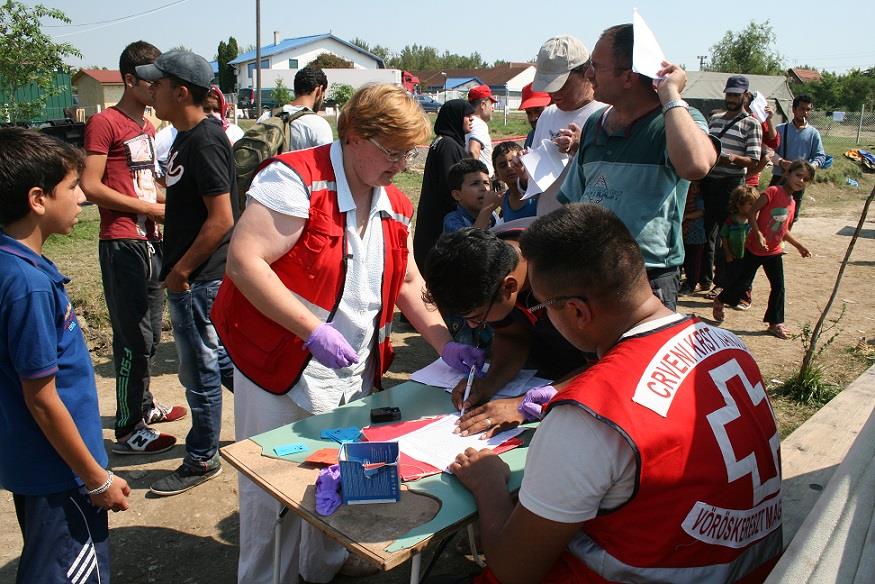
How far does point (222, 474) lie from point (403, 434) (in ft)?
6.13

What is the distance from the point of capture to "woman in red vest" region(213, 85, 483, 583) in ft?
7.32

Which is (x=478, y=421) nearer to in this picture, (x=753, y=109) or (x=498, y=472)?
(x=498, y=472)

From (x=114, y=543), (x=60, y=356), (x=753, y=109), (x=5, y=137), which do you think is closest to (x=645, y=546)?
(x=60, y=356)

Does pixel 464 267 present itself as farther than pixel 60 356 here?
Yes

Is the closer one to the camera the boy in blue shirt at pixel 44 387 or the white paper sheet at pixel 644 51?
the boy in blue shirt at pixel 44 387

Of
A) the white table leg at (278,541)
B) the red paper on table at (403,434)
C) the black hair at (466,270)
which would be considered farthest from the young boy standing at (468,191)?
the white table leg at (278,541)

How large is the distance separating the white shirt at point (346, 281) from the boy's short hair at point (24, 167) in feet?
1.80

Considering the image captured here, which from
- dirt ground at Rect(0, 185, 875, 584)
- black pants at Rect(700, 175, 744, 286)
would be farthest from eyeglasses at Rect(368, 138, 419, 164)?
black pants at Rect(700, 175, 744, 286)

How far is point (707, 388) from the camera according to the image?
4.95 feet

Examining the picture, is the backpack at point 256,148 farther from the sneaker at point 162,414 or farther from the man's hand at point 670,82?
the man's hand at point 670,82

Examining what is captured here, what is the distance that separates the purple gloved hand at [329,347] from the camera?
7.34ft

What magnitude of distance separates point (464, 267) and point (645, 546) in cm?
108

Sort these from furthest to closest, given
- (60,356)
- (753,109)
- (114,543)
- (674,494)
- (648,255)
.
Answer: (753,109), (114,543), (648,255), (60,356), (674,494)

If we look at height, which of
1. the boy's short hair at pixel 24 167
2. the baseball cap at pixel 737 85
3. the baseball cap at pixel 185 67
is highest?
the baseball cap at pixel 737 85
